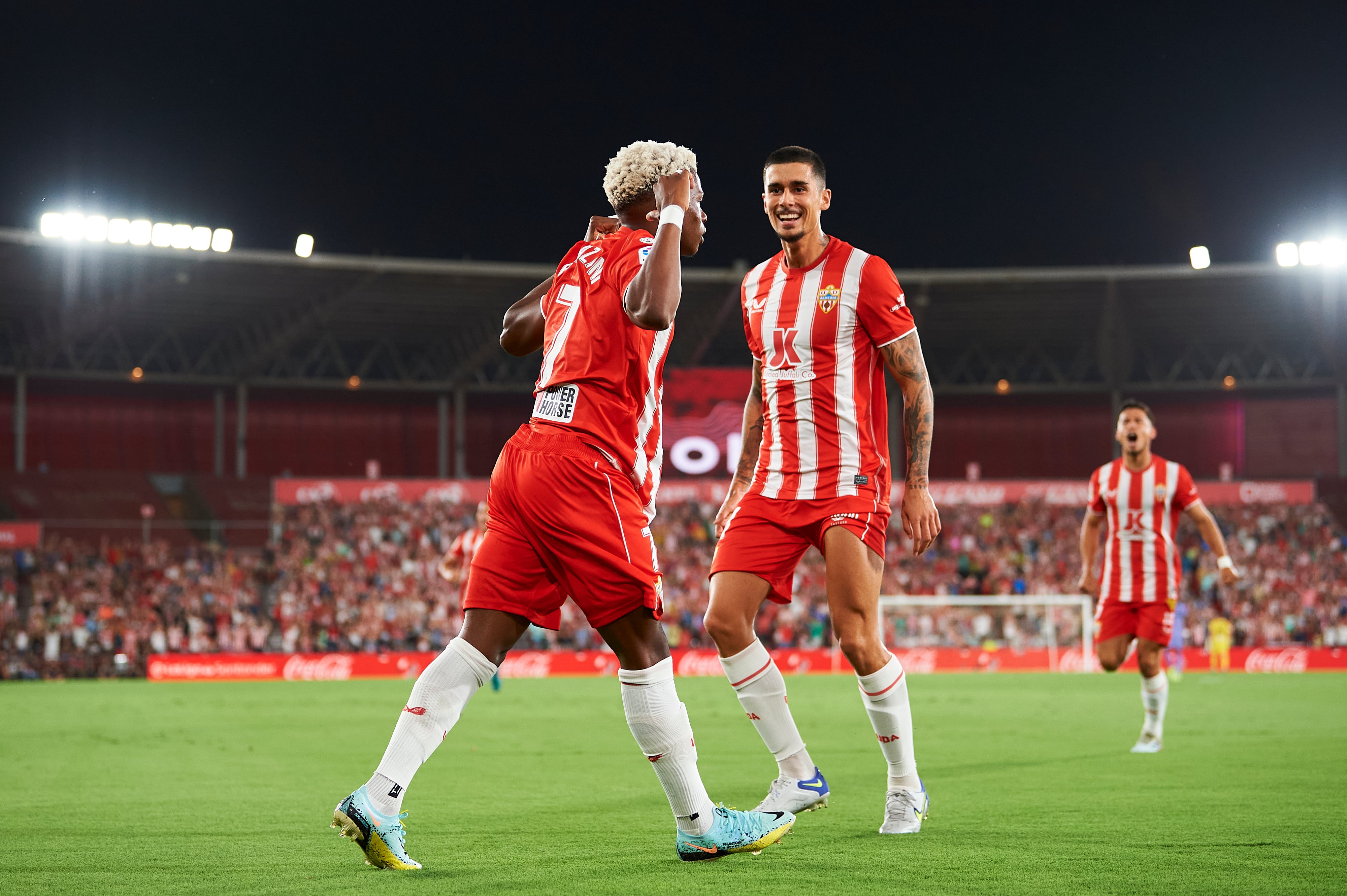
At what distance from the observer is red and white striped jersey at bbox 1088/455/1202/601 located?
9648 mm

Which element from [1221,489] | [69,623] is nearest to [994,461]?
[1221,489]

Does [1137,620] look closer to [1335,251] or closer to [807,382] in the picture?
[807,382]

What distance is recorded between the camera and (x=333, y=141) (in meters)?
34.9

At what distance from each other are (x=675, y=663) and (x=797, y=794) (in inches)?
918

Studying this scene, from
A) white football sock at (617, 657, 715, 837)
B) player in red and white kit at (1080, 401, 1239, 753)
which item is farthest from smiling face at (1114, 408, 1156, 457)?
white football sock at (617, 657, 715, 837)

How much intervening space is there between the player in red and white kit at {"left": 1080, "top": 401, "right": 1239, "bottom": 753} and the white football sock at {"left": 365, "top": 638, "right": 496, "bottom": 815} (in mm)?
6602

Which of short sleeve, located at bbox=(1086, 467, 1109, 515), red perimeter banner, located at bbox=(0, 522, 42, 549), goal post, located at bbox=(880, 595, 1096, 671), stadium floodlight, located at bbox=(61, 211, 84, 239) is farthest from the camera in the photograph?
stadium floodlight, located at bbox=(61, 211, 84, 239)

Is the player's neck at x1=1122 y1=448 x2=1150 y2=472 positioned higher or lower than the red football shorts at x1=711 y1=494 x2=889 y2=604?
higher

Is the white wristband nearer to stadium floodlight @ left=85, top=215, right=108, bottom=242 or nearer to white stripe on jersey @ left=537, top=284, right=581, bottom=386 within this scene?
white stripe on jersey @ left=537, top=284, right=581, bottom=386

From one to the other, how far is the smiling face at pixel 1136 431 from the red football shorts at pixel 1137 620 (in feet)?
3.76

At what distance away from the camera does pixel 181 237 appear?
31531mm

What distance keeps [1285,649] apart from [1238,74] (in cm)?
1524

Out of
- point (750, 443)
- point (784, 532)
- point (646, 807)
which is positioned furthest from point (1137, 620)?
point (784, 532)

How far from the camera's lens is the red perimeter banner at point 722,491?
3603 cm
